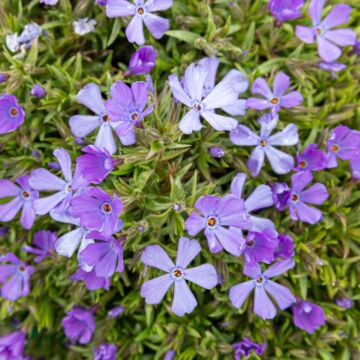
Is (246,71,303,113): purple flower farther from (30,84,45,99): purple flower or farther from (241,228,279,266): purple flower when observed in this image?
(30,84,45,99): purple flower

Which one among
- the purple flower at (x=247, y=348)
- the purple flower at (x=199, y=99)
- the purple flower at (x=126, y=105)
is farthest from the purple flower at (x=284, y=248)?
the purple flower at (x=126, y=105)

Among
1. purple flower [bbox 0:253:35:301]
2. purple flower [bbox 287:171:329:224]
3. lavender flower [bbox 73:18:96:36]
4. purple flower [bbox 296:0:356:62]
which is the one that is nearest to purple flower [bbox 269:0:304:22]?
purple flower [bbox 296:0:356:62]

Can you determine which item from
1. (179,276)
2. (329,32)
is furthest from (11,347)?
(329,32)

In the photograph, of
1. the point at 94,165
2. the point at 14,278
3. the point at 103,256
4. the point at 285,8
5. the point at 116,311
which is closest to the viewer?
the point at 94,165

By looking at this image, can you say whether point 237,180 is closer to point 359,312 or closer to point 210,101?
point 210,101

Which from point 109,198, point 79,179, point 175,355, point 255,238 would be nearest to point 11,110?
point 79,179

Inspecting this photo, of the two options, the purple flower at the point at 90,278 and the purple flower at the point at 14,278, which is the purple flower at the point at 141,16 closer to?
the purple flower at the point at 90,278

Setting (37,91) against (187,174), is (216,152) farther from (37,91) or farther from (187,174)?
(37,91)
